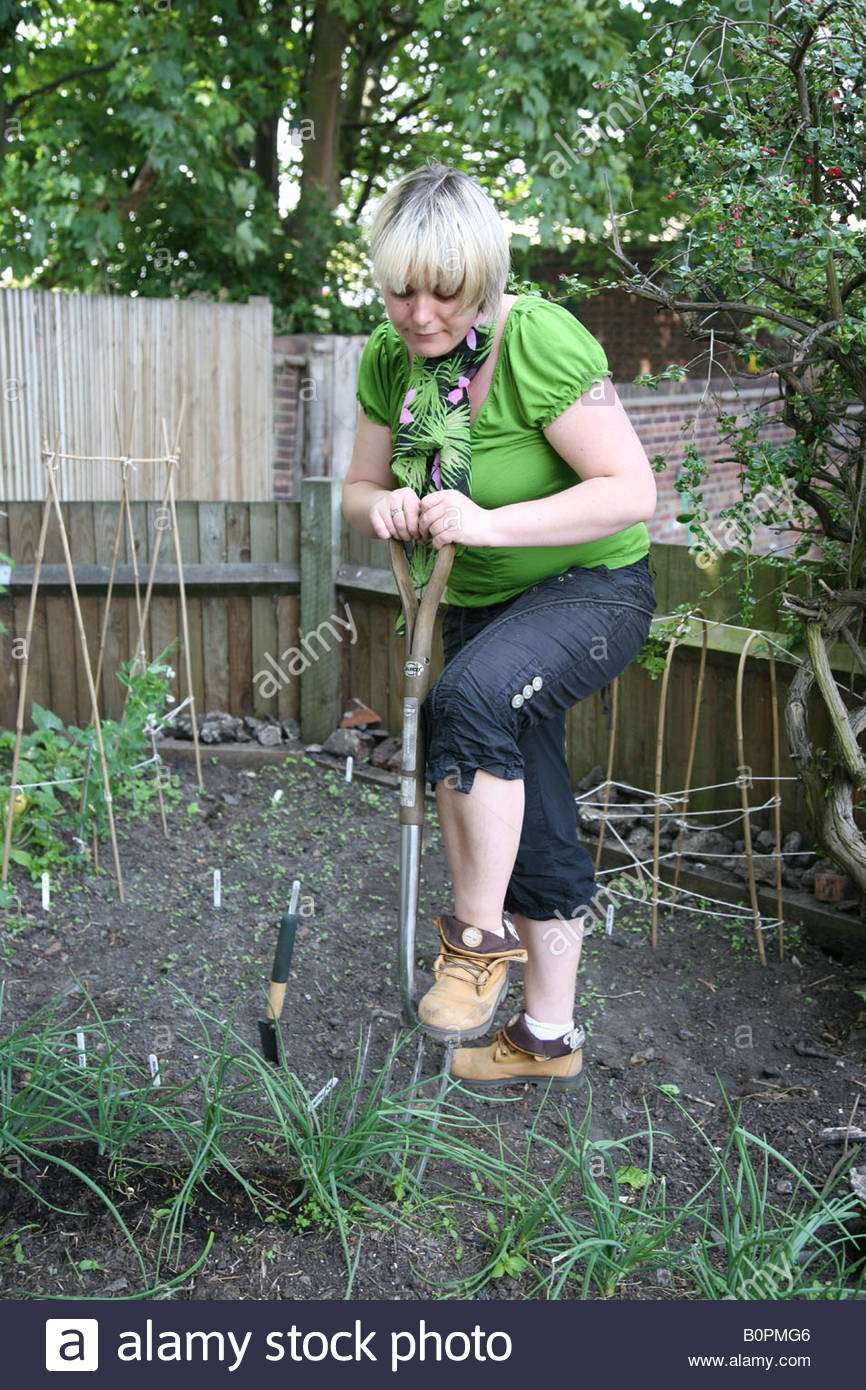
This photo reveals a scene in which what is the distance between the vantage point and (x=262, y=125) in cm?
952

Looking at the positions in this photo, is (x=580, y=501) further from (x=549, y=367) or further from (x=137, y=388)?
(x=137, y=388)

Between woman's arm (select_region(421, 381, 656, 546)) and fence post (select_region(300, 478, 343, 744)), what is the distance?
10.3 feet

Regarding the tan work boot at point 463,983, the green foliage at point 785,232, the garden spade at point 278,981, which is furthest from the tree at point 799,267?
the garden spade at point 278,981

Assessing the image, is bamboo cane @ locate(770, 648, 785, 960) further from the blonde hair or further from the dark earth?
the blonde hair

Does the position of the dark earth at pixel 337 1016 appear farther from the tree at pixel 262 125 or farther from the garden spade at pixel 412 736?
the tree at pixel 262 125

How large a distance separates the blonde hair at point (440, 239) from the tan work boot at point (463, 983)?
113 cm

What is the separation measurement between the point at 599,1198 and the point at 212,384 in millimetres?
6594

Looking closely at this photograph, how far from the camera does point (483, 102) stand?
727 centimetres

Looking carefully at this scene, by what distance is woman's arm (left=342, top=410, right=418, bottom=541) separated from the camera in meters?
2.18

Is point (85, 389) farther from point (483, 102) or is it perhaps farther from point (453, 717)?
point (453, 717)

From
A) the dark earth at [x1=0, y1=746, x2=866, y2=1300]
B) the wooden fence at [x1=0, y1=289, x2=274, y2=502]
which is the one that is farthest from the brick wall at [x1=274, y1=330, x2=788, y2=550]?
the dark earth at [x1=0, y1=746, x2=866, y2=1300]

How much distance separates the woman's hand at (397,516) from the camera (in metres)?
2.15

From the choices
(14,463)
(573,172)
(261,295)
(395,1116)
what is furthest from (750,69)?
(261,295)

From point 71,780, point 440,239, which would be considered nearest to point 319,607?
point 71,780
